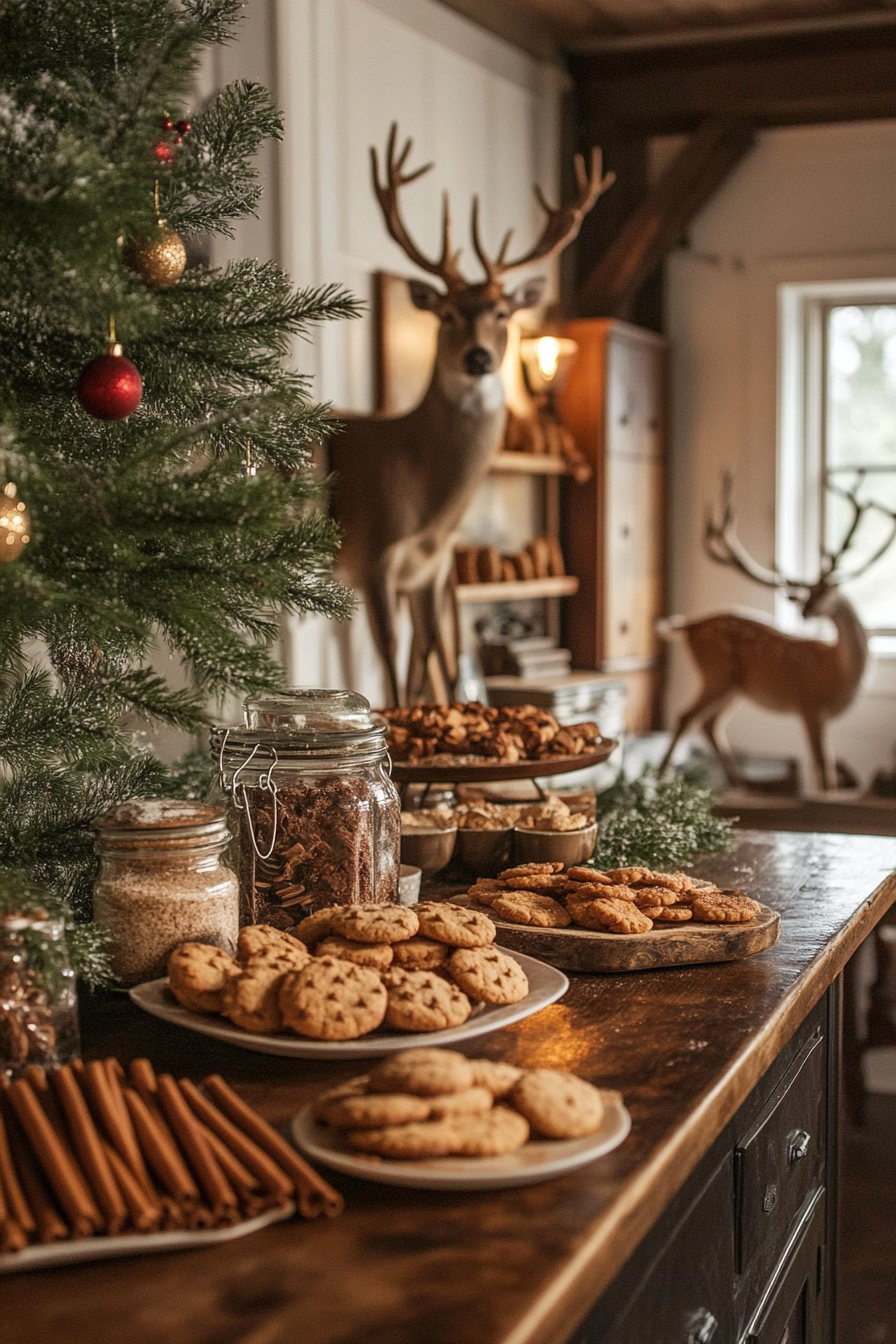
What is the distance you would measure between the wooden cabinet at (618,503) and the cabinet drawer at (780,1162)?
11.8 feet

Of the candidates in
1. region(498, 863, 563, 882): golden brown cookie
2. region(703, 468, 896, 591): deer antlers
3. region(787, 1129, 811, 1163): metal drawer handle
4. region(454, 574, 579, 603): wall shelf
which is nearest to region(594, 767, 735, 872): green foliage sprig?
region(498, 863, 563, 882): golden brown cookie

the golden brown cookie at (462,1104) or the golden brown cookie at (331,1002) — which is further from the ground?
the golden brown cookie at (331,1002)

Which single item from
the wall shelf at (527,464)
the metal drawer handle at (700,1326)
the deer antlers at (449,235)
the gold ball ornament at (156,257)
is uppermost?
the deer antlers at (449,235)

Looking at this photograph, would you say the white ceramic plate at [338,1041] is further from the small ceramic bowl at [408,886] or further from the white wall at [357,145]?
Result: the white wall at [357,145]

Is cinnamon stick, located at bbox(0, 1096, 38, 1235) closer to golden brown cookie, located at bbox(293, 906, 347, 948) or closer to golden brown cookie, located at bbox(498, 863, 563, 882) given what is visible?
golden brown cookie, located at bbox(293, 906, 347, 948)

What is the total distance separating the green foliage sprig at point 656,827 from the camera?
1988mm

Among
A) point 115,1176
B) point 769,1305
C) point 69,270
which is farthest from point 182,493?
point 769,1305

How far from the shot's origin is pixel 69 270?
1088 mm

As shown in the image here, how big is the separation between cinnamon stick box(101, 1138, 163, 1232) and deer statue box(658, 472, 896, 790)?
387cm

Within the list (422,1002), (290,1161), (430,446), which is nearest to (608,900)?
(422,1002)

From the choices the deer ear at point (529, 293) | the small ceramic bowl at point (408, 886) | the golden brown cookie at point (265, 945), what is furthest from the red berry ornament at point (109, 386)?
the deer ear at point (529, 293)

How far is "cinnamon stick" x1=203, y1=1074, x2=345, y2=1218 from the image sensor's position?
0.96 m

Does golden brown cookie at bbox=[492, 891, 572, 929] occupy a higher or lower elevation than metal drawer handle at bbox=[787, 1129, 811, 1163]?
higher

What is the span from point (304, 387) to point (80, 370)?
8.0 inches
